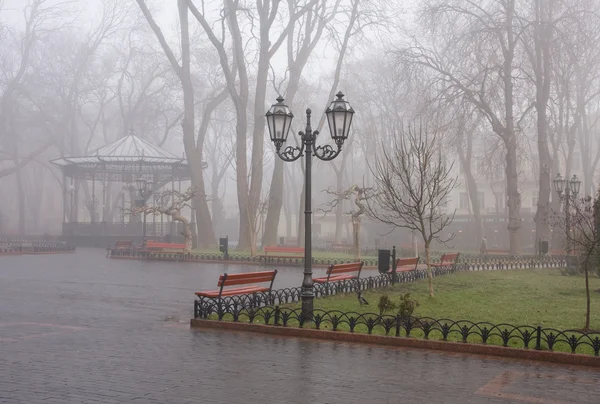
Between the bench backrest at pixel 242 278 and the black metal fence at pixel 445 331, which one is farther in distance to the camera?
the bench backrest at pixel 242 278

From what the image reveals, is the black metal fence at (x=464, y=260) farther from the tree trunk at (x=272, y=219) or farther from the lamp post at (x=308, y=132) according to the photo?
the lamp post at (x=308, y=132)

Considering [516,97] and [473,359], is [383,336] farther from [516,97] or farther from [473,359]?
[516,97]

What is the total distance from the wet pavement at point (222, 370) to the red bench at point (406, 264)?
763 cm

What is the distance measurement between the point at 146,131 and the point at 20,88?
9899 millimetres

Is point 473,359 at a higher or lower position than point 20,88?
lower

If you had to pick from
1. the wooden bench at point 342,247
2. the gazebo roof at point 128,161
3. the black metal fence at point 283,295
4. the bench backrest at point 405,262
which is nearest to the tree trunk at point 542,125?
the wooden bench at point 342,247

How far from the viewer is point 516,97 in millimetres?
37969

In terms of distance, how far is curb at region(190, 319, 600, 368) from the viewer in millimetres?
8234

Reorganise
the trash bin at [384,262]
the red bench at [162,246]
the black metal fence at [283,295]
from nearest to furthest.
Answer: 1. the black metal fence at [283,295]
2. the trash bin at [384,262]
3. the red bench at [162,246]

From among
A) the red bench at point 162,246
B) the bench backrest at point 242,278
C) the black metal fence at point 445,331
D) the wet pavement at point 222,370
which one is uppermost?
the red bench at point 162,246

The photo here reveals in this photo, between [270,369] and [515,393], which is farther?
[270,369]

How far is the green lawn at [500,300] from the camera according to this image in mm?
11609

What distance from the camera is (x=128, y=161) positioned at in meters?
39.2

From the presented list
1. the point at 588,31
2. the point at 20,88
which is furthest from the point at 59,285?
the point at 20,88
